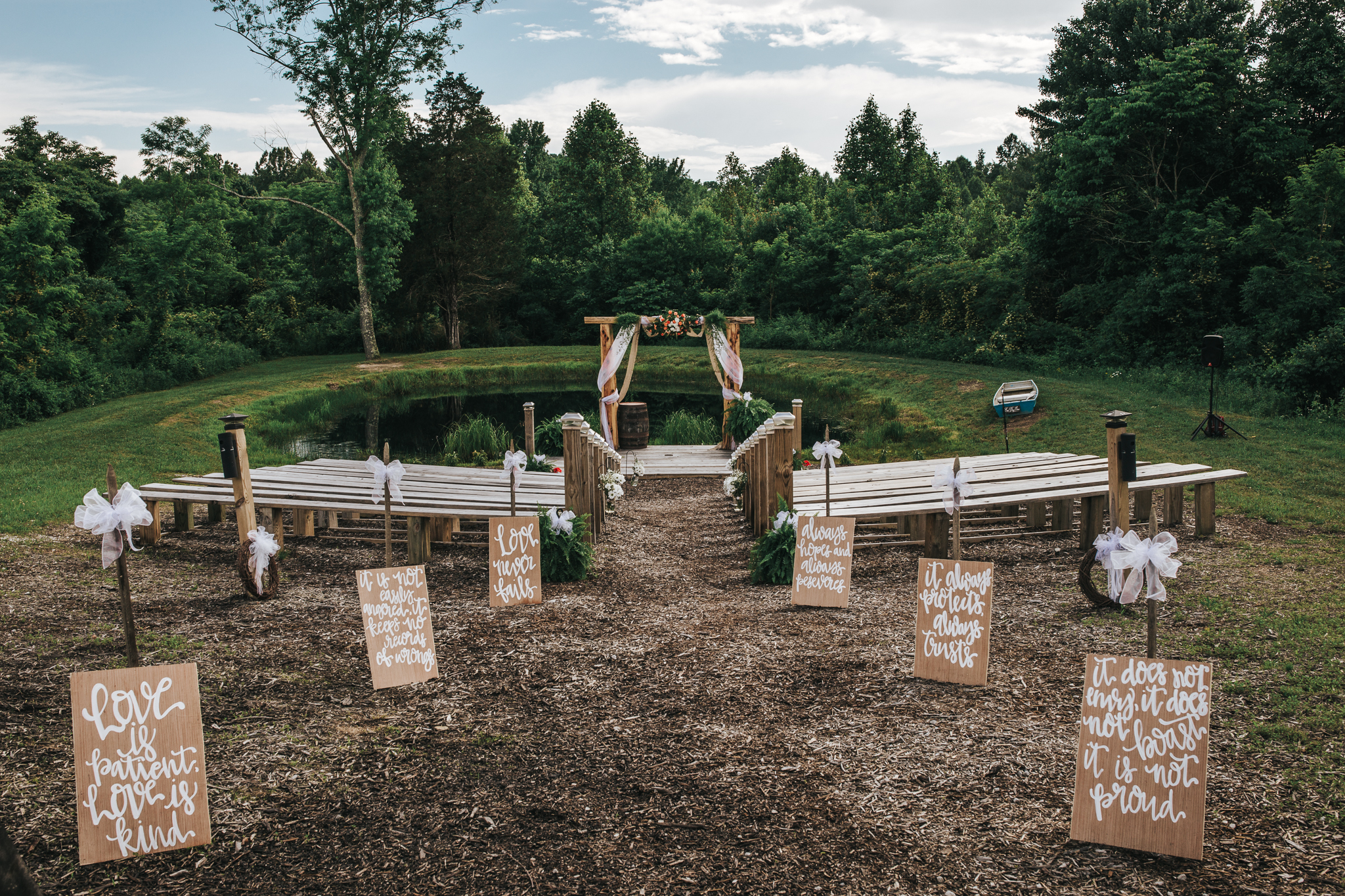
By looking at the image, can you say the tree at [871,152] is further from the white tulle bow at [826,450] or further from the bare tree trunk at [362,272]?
the white tulle bow at [826,450]

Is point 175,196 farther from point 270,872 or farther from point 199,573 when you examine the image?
point 270,872

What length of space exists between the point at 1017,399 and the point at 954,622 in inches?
514

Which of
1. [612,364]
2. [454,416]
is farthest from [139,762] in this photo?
[454,416]

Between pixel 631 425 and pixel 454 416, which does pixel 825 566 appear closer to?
pixel 631 425

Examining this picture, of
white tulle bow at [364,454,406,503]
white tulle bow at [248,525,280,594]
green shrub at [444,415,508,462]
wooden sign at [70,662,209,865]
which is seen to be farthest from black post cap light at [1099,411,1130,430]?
green shrub at [444,415,508,462]

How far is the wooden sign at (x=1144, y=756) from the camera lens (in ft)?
10.0

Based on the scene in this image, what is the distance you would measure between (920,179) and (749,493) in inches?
1237

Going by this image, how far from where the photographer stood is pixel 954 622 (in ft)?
15.1

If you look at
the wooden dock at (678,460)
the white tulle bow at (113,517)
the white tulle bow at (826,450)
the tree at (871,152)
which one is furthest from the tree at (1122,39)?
the white tulle bow at (113,517)

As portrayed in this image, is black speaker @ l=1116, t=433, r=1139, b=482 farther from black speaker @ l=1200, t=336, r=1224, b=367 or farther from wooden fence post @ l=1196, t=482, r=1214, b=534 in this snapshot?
black speaker @ l=1200, t=336, r=1224, b=367

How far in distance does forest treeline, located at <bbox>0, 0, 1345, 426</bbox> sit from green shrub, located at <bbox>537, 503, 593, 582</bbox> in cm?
1413

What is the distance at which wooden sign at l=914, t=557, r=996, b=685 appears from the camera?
4.55 metres

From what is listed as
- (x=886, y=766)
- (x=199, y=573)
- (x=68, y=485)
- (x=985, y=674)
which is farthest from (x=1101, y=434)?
(x=68, y=485)

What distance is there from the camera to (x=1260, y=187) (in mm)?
21750
